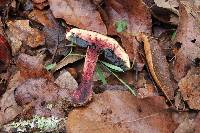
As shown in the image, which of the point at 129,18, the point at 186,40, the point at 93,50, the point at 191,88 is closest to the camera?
the point at 191,88

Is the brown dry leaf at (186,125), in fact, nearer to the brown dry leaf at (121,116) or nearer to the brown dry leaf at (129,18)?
the brown dry leaf at (121,116)

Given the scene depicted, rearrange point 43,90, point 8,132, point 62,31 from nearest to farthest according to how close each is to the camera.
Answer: point 8,132 < point 43,90 < point 62,31

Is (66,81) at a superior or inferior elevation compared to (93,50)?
inferior

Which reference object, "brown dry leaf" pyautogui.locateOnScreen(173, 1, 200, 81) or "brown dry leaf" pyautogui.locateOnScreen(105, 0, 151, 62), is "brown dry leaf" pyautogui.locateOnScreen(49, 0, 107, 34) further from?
"brown dry leaf" pyautogui.locateOnScreen(173, 1, 200, 81)

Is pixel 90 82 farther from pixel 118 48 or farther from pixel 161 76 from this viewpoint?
pixel 161 76

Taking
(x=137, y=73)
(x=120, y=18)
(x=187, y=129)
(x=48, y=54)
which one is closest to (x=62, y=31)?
(x=48, y=54)

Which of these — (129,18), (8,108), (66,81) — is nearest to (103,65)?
(66,81)

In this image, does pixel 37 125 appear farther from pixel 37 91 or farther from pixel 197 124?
pixel 197 124
